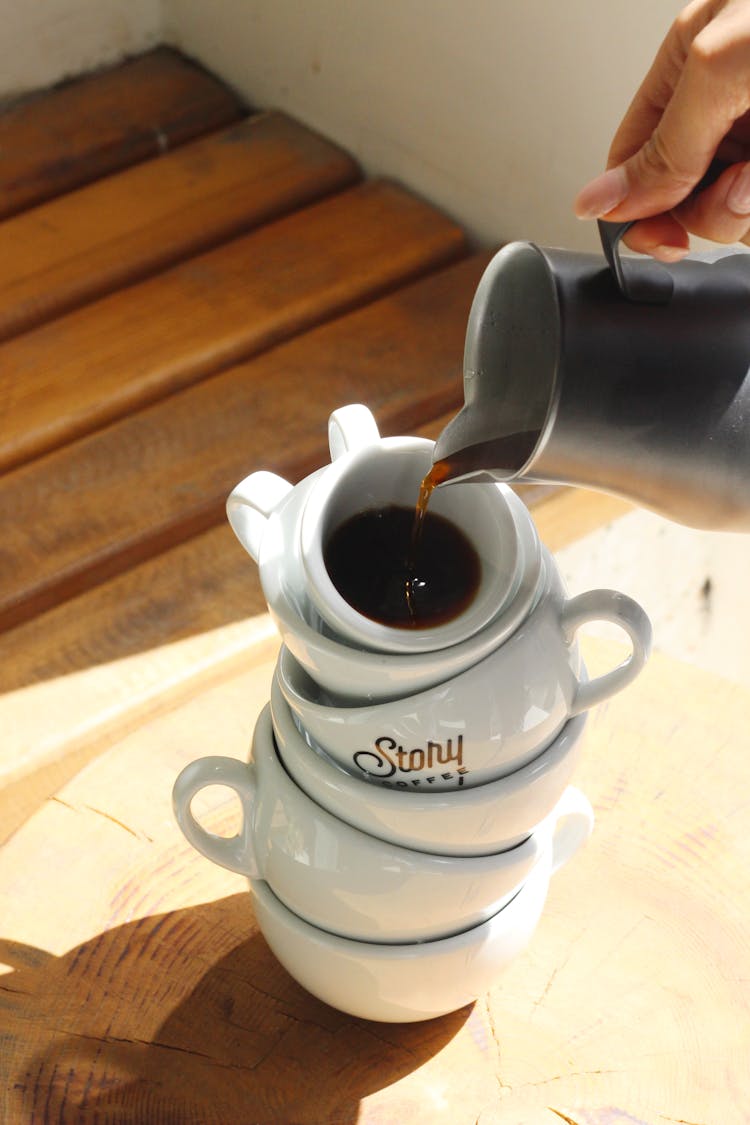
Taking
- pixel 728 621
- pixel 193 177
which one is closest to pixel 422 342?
pixel 193 177

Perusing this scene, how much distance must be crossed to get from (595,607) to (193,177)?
1.24m

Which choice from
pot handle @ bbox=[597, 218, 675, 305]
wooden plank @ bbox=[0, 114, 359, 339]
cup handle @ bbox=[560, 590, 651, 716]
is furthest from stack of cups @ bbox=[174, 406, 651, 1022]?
wooden plank @ bbox=[0, 114, 359, 339]

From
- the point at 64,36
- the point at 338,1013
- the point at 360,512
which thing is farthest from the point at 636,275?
the point at 64,36

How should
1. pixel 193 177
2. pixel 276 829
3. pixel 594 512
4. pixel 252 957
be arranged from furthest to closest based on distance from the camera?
pixel 193 177, pixel 594 512, pixel 252 957, pixel 276 829

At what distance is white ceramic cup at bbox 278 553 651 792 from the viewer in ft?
2.21

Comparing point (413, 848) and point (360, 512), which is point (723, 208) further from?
point (413, 848)

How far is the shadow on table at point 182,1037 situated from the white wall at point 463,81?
0.93 metres

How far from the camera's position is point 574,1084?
82 centimetres

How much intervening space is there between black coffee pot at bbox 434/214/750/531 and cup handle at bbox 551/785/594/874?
0.24m

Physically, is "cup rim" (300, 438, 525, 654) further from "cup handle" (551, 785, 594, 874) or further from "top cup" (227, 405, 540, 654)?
"cup handle" (551, 785, 594, 874)

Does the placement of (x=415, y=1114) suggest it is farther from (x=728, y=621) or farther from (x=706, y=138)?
(x=728, y=621)

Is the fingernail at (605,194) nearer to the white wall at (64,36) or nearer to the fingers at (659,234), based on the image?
the fingers at (659,234)

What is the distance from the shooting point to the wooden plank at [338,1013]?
2.65ft

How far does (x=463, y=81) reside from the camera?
5.11 feet
